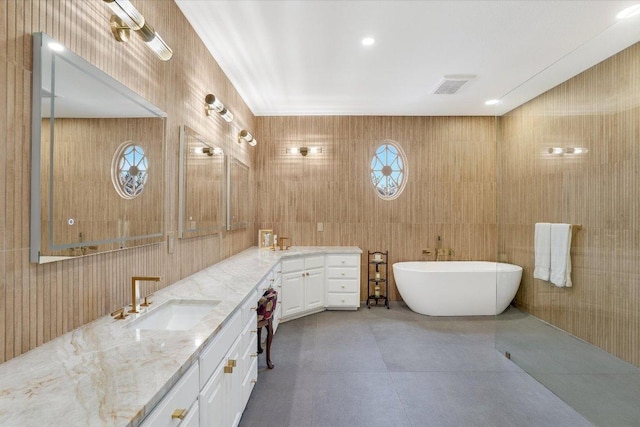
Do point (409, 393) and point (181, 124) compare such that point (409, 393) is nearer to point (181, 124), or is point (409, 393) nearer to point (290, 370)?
point (290, 370)

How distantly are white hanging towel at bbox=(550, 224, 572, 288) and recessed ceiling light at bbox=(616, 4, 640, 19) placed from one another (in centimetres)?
167

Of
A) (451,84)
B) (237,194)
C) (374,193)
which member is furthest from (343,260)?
(451,84)

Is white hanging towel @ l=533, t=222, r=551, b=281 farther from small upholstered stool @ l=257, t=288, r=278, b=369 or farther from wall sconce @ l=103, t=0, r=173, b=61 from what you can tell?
wall sconce @ l=103, t=0, r=173, b=61

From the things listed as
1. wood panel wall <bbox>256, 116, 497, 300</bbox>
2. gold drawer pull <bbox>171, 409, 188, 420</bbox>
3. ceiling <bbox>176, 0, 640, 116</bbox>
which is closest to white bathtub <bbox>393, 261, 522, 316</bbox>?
wood panel wall <bbox>256, 116, 497, 300</bbox>

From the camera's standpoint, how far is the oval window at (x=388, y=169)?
5047 mm

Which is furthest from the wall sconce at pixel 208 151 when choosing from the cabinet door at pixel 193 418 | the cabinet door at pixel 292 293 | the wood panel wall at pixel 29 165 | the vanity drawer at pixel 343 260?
the vanity drawer at pixel 343 260

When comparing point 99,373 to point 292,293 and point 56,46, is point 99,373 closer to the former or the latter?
point 56,46

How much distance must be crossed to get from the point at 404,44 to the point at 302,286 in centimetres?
295

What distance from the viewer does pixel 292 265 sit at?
A: 13.2 ft

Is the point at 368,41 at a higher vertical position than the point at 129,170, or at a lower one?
higher

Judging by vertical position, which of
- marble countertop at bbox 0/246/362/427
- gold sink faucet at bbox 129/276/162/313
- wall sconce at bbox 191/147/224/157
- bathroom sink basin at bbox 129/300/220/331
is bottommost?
bathroom sink basin at bbox 129/300/220/331

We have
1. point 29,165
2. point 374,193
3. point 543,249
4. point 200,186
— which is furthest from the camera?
point 374,193

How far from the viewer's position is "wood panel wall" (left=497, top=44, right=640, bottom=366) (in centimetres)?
246

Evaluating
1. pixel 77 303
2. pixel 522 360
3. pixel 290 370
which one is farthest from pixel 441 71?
pixel 77 303
